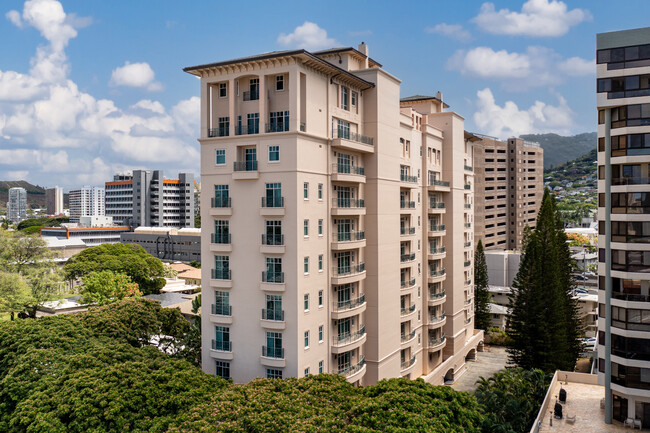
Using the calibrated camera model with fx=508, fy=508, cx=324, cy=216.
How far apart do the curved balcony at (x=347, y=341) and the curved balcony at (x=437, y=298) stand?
481 inches

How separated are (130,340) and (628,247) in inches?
1159

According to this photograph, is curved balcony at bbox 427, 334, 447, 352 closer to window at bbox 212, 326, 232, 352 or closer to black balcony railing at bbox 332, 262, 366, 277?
black balcony railing at bbox 332, 262, 366, 277

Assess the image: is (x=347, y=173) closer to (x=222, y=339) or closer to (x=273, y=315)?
(x=273, y=315)

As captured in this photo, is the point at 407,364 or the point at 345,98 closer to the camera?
the point at 345,98

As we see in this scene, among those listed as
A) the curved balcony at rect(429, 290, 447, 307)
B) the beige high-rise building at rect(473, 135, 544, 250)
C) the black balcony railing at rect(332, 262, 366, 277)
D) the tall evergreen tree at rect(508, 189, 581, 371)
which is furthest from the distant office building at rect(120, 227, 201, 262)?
the black balcony railing at rect(332, 262, 366, 277)

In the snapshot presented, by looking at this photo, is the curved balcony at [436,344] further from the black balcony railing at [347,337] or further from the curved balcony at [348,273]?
the curved balcony at [348,273]

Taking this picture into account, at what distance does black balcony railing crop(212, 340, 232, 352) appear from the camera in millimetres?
27688

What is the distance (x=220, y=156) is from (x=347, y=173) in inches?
290

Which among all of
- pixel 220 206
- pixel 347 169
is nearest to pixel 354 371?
pixel 347 169

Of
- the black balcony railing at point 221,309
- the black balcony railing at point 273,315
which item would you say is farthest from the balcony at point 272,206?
the black balcony railing at point 221,309

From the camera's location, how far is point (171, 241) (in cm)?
10588

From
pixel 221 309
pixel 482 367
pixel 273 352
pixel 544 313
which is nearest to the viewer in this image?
pixel 273 352

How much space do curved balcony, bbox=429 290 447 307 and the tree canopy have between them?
39.9m

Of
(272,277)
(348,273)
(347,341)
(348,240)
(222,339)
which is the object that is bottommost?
(347,341)
